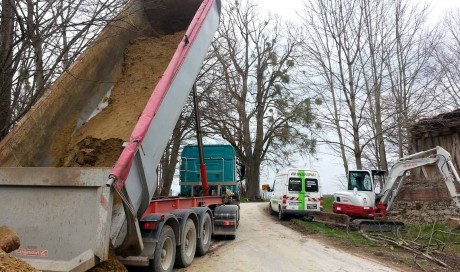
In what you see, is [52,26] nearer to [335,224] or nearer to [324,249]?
[324,249]

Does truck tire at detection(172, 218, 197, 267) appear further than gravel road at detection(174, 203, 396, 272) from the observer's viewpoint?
No

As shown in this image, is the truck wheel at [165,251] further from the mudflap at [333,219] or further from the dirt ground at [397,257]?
the mudflap at [333,219]

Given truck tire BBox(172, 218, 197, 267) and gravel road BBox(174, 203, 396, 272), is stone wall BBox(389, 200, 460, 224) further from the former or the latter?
truck tire BBox(172, 218, 197, 267)

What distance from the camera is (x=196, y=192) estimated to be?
13141 millimetres

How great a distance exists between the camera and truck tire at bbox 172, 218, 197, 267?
7.76 m

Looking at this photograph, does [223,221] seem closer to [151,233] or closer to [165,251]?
[165,251]

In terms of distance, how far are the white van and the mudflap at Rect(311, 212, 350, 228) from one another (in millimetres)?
395

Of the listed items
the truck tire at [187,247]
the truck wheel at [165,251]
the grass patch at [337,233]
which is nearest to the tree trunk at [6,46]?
the truck wheel at [165,251]

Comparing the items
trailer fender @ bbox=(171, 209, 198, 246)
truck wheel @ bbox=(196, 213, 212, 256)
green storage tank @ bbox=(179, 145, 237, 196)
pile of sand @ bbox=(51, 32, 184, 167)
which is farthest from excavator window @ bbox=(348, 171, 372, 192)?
pile of sand @ bbox=(51, 32, 184, 167)

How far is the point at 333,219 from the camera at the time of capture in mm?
16438

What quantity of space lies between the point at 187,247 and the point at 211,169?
563 cm

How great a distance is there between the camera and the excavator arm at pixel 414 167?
13.3 metres

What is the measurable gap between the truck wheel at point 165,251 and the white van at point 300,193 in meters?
11.5

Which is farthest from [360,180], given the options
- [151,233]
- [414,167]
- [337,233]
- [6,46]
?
[6,46]
